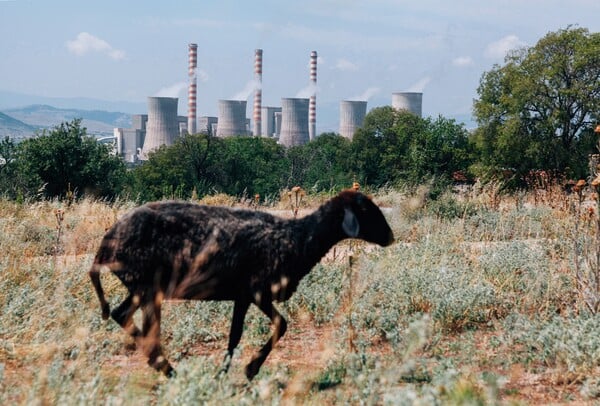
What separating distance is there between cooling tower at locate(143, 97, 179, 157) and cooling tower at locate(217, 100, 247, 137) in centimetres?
998

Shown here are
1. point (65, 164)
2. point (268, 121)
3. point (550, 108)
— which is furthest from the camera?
point (268, 121)

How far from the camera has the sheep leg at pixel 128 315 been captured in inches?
189

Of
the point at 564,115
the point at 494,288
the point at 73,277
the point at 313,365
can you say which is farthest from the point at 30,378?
the point at 564,115

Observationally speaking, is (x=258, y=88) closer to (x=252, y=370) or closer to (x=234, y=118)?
(x=234, y=118)

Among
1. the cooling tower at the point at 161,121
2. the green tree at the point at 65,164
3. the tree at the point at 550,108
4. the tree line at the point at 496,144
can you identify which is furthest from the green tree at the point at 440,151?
the cooling tower at the point at 161,121

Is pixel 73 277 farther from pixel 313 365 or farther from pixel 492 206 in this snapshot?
pixel 492 206

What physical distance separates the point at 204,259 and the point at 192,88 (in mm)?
101948

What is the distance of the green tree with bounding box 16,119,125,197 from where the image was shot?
31.6 metres

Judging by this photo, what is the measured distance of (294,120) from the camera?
316ft

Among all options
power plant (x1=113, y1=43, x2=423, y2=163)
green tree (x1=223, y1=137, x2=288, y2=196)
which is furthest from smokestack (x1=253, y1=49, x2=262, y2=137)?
green tree (x1=223, y1=137, x2=288, y2=196)

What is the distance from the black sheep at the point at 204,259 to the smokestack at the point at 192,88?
99.3 metres

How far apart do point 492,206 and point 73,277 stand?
10974mm

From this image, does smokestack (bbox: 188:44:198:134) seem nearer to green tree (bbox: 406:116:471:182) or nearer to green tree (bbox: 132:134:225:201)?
green tree (bbox: 132:134:225:201)

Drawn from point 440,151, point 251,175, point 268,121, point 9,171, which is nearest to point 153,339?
point 440,151
